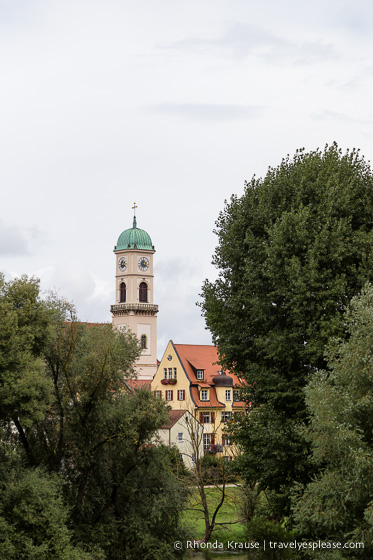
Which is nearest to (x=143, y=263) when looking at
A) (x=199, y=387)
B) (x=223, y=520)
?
(x=199, y=387)

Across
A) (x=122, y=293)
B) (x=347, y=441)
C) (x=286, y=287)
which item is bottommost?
(x=347, y=441)

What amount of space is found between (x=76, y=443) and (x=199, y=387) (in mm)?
51019

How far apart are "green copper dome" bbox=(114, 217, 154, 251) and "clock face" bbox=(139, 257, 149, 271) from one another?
1.87 meters

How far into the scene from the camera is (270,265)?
Result: 31016 mm

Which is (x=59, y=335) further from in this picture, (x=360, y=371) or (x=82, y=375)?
(x=360, y=371)

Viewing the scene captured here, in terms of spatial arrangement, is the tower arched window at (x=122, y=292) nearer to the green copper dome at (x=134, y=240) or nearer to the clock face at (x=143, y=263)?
the clock face at (x=143, y=263)

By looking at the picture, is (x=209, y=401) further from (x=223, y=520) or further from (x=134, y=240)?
(x=134, y=240)

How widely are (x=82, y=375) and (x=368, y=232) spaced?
13.9 meters

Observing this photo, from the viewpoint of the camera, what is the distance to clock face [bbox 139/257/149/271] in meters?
124

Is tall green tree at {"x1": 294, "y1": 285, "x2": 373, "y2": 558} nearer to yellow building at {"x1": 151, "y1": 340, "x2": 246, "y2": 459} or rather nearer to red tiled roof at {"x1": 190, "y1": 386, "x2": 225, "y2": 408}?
yellow building at {"x1": 151, "y1": 340, "x2": 246, "y2": 459}

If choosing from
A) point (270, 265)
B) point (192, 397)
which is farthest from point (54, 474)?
point (192, 397)

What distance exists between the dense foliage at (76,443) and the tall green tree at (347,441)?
777 centimetres

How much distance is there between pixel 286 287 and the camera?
30812mm

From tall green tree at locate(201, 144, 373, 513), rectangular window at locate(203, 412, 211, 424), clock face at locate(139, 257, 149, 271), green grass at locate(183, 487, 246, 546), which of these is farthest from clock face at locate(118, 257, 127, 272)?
tall green tree at locate(201, 144, 373, 513)
